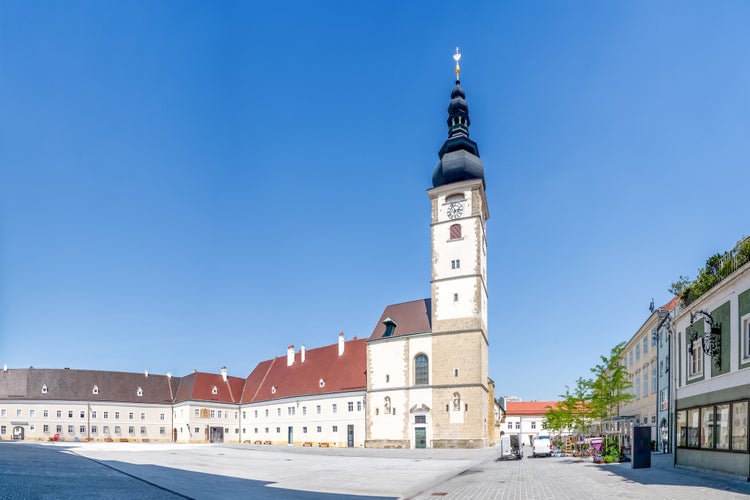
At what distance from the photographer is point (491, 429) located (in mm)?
61281

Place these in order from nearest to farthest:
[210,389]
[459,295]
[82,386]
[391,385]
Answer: [459,295]
[391,385]
[210,389]
[82,386]

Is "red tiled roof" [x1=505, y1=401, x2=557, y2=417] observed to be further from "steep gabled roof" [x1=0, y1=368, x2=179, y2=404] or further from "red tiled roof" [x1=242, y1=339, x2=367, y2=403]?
"steep gabled roof" [x1=0, y1=368, x2=179, y2=404]

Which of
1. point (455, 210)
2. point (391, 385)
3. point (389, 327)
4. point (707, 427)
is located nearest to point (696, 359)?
point (707, 427)

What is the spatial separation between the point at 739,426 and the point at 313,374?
52.7 meters

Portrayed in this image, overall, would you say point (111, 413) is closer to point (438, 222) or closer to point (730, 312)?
point (438, 222)

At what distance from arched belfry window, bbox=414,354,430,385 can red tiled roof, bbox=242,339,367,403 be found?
6.98m

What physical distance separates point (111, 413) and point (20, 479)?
66.9 metres

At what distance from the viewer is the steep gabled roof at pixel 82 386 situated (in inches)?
3100

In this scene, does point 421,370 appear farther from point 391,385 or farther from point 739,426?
point 739,426

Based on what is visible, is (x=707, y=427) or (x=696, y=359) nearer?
(x=707, y=427)

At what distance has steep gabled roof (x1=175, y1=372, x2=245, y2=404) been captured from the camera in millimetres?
77438

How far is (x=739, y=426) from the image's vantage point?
1906 cm

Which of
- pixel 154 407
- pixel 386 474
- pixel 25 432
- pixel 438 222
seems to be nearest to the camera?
pixel 386 474

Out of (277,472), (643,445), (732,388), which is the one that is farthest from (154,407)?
(732,388)
